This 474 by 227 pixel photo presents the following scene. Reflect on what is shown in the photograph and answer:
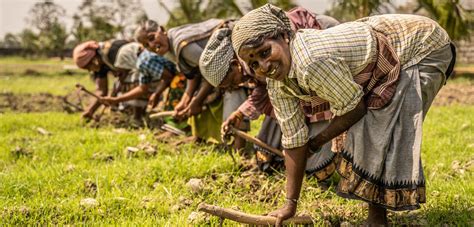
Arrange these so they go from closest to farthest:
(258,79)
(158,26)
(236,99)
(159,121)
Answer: (258,79) → (236,99) → (158,26) → (159,121)

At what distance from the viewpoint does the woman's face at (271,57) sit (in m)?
2.25

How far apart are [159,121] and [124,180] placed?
2.80 m

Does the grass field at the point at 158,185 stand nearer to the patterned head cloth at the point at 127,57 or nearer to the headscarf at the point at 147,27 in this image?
the headscarf at the point at 147,27

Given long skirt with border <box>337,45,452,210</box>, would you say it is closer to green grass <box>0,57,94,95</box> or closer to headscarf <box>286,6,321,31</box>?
headscarf <box>286,6,321,31</box>

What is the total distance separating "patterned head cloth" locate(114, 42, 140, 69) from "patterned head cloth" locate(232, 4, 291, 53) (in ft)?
13.9

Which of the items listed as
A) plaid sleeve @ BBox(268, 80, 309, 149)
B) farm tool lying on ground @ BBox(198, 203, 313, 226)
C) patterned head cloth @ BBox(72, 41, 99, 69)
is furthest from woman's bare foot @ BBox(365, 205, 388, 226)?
patterned head cloth @ BBox(72, 41, 99, 69)

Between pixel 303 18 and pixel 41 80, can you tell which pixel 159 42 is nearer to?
pixel 303 18

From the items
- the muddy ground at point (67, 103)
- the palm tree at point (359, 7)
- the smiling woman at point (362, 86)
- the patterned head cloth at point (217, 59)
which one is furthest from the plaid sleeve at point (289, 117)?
the palm tree at point (359, 7)

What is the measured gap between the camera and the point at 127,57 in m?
6.37

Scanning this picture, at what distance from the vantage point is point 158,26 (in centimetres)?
496

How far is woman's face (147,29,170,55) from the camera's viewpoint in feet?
15.8

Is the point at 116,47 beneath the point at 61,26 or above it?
above

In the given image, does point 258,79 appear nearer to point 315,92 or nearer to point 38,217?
point 315,92

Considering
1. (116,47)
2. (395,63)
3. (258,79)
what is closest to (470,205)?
(395,63)
